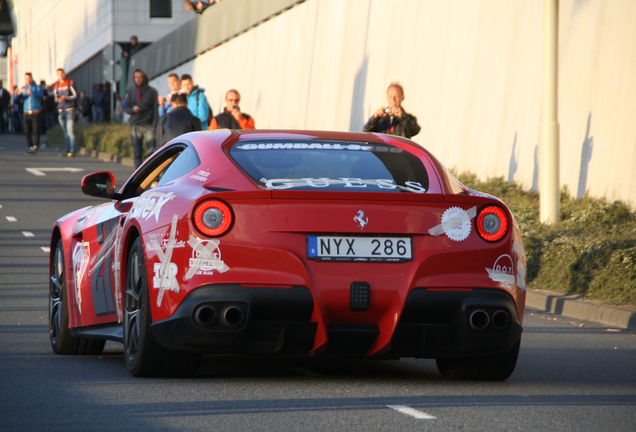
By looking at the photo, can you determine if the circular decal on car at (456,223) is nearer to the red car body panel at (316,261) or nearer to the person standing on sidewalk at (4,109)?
the red car body panel at (316,261)

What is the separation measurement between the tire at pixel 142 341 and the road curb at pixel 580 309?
4327mm

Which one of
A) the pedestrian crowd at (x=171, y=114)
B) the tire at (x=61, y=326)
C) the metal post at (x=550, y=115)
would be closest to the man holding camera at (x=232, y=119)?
the pedestrian crowd at (x=171, y=114)

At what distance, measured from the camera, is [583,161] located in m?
14.0

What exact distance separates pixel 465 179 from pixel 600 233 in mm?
6156

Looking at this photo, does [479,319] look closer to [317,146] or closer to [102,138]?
[317,146]

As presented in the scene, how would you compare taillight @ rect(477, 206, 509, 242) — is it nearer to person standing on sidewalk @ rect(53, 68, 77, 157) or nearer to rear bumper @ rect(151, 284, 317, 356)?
rear bumper @ rect(151, 284, 317, 356)

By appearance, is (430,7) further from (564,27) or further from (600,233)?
(600,233)

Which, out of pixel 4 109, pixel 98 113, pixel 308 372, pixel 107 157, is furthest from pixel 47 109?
pixel 308 372

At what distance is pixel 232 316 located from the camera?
17.4 ft

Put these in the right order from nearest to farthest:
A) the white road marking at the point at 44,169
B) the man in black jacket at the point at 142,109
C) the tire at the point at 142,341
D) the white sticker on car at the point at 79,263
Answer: the tire at the point at 142,341 → the white sticker on car at the point at 79,263 → the man in black jacket at the point at 142,109 → the white road marking at the point at 44,169

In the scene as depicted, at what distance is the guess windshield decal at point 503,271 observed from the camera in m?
5.57

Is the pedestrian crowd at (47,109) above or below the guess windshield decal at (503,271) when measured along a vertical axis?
below

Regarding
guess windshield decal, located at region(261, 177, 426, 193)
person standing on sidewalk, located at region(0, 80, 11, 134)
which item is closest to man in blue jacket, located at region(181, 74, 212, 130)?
guess windshield decal, located at region(261, 177, 426, 193)

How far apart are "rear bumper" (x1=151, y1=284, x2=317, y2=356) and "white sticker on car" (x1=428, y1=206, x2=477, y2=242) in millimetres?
748
